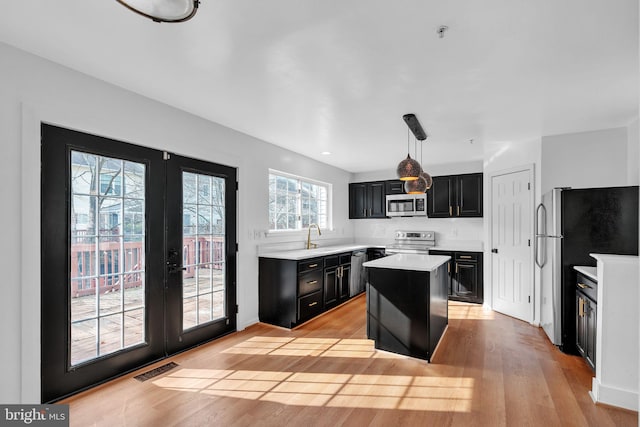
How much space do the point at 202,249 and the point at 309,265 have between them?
4.62ft

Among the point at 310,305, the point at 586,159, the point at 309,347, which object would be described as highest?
the point at 586,159

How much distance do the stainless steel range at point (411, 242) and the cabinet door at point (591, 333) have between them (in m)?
2.98

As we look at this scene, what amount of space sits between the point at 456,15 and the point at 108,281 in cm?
308

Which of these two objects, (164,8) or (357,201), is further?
(357,201)

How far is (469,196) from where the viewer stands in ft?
18.4

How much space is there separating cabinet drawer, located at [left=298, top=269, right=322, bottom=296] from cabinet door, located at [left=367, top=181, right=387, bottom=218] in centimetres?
245

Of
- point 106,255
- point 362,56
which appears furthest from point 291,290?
point 362,56

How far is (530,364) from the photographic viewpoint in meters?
3.03

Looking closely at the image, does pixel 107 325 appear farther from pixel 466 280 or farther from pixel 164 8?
pixel 466 280

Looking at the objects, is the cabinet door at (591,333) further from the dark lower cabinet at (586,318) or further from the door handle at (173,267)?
the door handle at (173,267)

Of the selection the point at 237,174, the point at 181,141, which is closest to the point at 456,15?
the point at 181,141

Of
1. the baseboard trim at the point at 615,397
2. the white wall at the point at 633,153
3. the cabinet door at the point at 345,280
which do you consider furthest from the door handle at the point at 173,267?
the white wall at the point at 633,153

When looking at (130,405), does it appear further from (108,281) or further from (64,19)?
(64,19)

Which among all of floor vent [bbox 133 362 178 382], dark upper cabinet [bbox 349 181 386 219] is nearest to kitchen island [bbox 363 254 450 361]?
floor vent [bbox 133 362 178 382]
